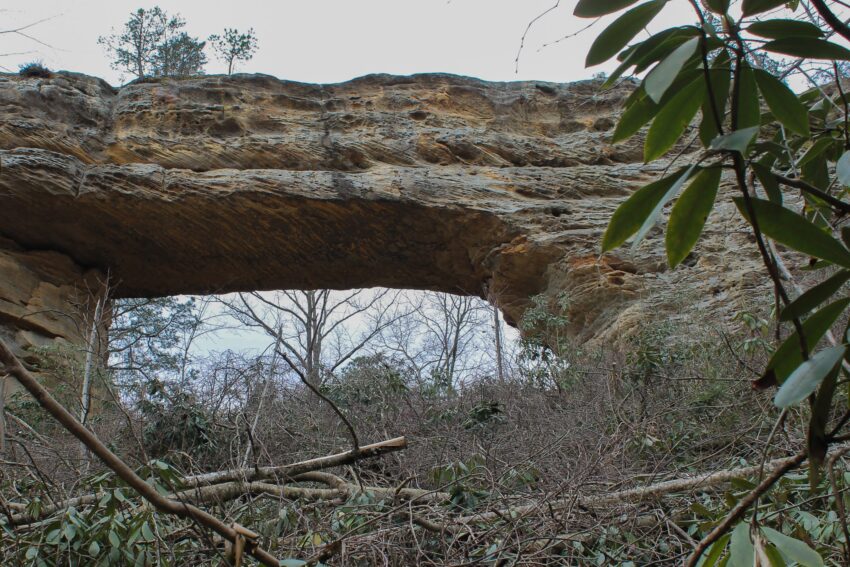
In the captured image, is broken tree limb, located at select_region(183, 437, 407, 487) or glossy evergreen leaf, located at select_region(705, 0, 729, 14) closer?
glossy evergreen leaf, located at select_region(705, 0, 729, 14)

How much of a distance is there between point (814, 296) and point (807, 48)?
1.06 ft

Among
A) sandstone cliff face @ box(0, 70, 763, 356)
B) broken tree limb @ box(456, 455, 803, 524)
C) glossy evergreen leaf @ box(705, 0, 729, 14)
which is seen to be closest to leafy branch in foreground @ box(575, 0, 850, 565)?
glossy evergreen leaf @ box(705, 0, 729, 14)

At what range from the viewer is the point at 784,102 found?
Answer: 0.88 m

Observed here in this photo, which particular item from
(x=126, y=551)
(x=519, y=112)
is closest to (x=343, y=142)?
(x=519, y=112)

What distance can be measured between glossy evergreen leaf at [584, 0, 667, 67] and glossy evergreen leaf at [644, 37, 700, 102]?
12cm

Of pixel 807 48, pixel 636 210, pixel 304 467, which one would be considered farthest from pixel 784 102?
pixel 304 467

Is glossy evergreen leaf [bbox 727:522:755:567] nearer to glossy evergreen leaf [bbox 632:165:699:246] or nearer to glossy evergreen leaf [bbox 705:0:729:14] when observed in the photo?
glossy evergreen leaf [bbox 632:165:699:246]

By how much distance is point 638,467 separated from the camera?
407 centimetres

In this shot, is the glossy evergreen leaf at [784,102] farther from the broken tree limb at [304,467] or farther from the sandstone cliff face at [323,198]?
the sandstone cliff face at [323,198]

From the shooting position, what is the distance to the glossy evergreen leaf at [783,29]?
829 mm

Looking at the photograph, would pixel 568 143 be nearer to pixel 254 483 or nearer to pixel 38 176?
pixel 38 176

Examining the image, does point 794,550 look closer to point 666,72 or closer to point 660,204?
point 660,204

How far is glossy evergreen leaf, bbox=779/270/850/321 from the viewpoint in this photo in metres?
0.75

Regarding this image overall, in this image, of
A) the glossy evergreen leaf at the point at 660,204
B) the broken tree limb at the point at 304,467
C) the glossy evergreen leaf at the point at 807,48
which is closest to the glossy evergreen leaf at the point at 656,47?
the glossy evergreen leaf at the point at 807,48
